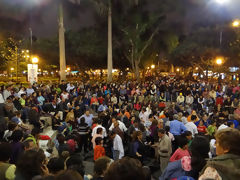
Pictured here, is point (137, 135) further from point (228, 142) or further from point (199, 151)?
point (228, 142)

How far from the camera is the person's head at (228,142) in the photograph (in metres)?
2.44

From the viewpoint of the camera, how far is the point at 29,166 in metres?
3.02

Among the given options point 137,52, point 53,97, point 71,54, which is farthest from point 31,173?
point 71,54

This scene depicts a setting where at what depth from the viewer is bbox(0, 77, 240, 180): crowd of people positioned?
7.88ft

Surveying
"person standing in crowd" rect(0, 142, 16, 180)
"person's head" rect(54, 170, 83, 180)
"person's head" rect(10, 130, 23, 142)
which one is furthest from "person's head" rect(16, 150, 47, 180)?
"person's head" rect(10, 130, 23, 142)

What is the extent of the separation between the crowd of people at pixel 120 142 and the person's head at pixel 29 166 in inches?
0.5

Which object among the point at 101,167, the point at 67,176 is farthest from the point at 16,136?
the point at 67,176

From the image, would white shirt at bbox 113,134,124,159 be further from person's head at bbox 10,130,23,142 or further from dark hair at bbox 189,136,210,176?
dark hair at bbox 189,136,210,176

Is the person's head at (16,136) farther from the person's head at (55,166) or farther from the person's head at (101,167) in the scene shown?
the person's head at (101,167)

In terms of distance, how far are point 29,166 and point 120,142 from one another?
3.68 meters

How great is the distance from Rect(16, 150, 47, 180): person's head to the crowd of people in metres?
Result: 0.01

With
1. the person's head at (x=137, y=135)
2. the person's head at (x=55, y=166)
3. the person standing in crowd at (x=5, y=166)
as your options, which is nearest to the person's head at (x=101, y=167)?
the person's head at (x=55, y=166)

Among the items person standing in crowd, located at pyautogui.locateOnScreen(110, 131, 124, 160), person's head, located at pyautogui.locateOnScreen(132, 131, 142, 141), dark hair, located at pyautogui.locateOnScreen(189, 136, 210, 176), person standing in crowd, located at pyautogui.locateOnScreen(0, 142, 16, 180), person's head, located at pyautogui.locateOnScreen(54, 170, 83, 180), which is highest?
person's head, located at pyautogui.locateOnScreen(54, 170, 83, 180)

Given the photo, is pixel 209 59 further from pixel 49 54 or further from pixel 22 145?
pixel 22 145
